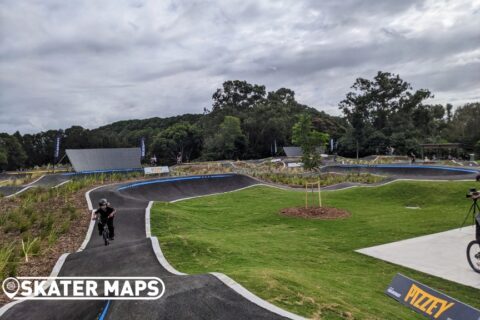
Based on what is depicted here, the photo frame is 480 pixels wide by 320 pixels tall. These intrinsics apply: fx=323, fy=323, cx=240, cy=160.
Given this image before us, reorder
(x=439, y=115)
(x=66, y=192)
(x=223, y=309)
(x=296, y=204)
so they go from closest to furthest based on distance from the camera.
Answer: (x=223, y=309) → (x=66, y=192) → (x=296, y=204) → (x=439, y=115)

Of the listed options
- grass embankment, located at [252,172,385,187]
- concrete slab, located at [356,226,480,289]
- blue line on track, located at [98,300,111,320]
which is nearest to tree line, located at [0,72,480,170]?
grass embankment, located at [252,172,385,187]

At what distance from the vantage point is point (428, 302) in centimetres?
604

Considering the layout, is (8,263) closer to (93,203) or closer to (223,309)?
(223,309)

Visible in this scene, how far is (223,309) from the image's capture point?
222 inches

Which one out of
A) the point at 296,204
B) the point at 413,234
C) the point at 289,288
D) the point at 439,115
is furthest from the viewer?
the point at 439,115

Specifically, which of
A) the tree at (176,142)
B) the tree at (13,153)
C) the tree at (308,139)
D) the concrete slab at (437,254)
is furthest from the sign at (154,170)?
the tree at (13,153)

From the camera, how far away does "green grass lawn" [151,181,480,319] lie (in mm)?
6621

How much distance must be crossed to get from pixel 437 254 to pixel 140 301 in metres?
10.1

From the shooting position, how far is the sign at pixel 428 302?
509 cm

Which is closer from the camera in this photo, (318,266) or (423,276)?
(423,276)

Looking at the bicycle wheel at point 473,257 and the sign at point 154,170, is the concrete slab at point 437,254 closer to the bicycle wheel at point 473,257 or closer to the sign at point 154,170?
the bicycle wheel at point 473,257

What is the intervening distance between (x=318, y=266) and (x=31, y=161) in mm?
90331

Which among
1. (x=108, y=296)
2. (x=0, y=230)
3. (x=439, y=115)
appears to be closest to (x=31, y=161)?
(x=0, y=230)

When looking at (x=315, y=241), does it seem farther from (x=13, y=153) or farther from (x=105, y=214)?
(x=13, y=153)
